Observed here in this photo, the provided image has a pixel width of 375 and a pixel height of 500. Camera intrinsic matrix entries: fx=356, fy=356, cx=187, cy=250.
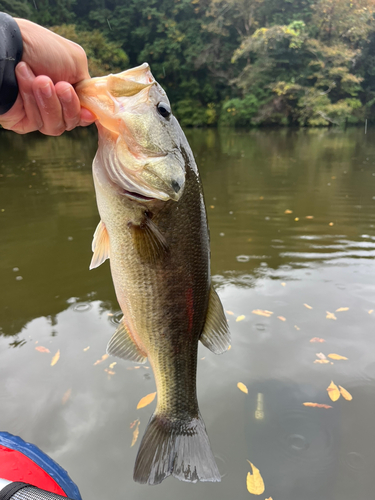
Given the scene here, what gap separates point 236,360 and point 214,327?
168 cm

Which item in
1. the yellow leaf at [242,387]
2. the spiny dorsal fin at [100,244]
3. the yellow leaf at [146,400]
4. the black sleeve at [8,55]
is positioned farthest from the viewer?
the yellow leaf at [242,387]

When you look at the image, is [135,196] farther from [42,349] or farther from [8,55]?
[42,349]

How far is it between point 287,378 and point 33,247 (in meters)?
4.30

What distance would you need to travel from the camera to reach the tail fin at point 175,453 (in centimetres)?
154

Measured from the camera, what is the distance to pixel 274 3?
106 ft

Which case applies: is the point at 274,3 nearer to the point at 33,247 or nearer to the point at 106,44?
the point at 106,44

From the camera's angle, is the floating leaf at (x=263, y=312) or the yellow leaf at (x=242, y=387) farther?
the floating leaf at (x=263, y=312)

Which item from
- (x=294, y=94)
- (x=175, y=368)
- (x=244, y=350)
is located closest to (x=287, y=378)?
(x=244, y=350)

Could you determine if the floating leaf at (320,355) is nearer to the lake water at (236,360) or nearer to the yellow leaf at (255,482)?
the lake water at (236,360)

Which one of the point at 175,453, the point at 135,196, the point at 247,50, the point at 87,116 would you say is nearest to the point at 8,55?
the point at 87,116

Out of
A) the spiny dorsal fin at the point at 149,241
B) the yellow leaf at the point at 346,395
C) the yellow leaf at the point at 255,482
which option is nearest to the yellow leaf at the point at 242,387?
the yellow leaf at the point at 255,482

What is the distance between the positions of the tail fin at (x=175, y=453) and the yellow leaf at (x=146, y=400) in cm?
113

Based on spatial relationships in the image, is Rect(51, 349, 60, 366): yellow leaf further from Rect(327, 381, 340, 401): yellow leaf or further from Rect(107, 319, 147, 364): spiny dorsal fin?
Rect(327, 381, 340, 401): yellow leaf

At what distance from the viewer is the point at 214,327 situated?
1.65 metres
